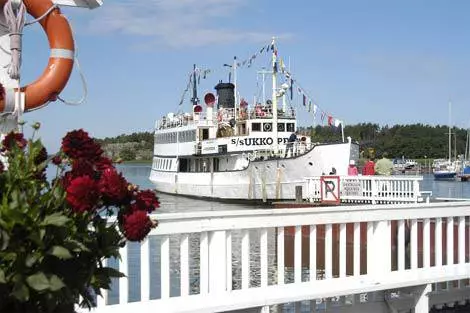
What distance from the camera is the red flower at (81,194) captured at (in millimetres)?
2504

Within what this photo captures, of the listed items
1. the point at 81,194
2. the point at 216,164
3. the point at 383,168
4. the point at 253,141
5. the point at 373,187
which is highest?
the point at 253,141

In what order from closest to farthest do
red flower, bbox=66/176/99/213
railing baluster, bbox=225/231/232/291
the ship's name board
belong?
red flower, bbox=66/176/99/213 < railing baluster, bbox=225/231/232/291 < the ship's name board

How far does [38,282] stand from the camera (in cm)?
241

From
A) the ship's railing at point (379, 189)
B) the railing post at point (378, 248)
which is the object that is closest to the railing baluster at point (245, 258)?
the railing post at point (378, 248)

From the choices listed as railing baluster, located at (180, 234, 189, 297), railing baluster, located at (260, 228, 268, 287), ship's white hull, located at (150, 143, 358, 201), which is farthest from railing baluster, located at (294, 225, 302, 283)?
ship's white hull, located at (150, 143, 358, 201)

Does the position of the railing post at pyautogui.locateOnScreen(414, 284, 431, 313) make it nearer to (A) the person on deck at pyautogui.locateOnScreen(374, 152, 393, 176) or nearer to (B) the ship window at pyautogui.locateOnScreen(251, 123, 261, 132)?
(A) the person on deck at pyautogui.locateOnScreen(374, 152, 393, 176)

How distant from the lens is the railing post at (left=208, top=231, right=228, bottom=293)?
4.82m

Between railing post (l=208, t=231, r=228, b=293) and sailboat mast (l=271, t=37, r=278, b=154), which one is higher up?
sailboat mast (l=271, t=37, r=278, b=154)

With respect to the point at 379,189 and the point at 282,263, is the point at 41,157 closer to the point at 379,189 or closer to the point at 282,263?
the point at 282,263

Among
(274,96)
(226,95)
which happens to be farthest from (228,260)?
(226,95)

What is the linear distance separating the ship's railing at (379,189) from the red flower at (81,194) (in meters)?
15.3

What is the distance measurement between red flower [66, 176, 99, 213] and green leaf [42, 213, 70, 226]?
10 centimetres

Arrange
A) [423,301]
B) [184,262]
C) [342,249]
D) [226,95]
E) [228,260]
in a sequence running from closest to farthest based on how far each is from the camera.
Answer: [184,262] → [228,260] → [342,249] → [423,301] → [226,95]

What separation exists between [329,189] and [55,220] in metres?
18.0
